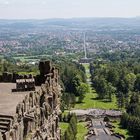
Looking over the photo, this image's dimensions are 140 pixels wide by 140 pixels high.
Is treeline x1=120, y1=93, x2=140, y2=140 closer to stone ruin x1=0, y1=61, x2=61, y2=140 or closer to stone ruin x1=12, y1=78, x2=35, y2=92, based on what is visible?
stone ruin x1=12, y1=78, x2=35, y2=92

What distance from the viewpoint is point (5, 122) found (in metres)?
16.4

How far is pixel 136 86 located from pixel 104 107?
81.6 ft

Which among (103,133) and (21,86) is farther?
(103,133)

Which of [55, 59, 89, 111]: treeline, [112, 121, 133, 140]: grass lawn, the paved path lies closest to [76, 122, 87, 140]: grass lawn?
the paved path

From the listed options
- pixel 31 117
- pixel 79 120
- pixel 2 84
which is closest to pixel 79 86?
pixel 79 120

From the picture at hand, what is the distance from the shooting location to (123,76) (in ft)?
526

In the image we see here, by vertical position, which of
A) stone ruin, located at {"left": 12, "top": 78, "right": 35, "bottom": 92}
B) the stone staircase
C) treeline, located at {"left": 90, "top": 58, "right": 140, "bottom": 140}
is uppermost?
the stone staircase

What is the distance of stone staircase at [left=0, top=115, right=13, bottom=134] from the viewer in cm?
1576

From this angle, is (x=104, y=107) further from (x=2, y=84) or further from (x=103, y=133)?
(x=2, y=84)

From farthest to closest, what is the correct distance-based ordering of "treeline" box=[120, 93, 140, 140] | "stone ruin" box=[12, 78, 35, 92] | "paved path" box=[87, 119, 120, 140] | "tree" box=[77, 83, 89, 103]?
"tree" box=[77, 83, 89, 103], "paved path" box=[87, 119, 120, 140], "treeline" box=[120, 93, 140, 140], "stone ruin" box=[12, 78, 35, 92]

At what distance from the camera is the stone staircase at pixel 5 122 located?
1576 centimetres

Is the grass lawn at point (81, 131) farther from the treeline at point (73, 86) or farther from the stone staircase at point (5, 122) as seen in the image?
the stone staircase at point (5, 122)

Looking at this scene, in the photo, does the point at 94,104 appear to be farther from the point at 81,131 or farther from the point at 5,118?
the point at 5,118

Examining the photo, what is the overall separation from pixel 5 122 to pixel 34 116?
1.87 metres
